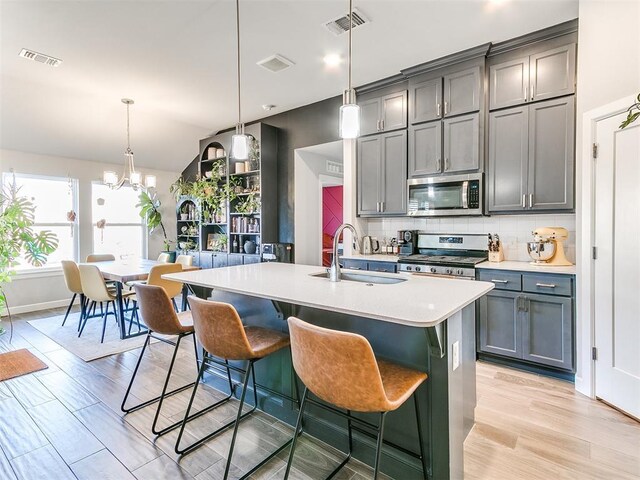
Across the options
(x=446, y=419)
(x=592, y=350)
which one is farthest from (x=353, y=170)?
(x=446, y=419)

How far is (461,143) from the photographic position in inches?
133

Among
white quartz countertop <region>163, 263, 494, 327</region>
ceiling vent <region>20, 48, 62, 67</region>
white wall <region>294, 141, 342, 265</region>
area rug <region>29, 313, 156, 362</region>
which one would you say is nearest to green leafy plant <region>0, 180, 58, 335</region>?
area rug <region>29, 313, 156, 362</region>

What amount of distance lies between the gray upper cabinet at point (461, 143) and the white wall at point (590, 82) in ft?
2.71

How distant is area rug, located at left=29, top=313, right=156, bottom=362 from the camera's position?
3488 mm

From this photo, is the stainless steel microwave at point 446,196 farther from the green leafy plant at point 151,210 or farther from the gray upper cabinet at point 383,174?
the green leafy plant at point 151,210

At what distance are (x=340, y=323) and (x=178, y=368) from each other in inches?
78.7

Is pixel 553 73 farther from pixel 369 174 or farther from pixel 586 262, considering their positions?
pixel 369 174

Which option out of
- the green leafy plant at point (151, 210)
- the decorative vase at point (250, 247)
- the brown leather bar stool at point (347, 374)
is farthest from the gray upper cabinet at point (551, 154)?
the green leafy plant at point (151, 210)

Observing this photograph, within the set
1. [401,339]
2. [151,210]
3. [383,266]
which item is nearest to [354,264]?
[383,266]

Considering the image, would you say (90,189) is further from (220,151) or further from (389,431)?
(389,431)

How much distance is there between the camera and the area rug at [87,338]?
3488 mm

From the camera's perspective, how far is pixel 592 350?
8.19 feet

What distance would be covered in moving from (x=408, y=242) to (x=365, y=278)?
5.78 ft

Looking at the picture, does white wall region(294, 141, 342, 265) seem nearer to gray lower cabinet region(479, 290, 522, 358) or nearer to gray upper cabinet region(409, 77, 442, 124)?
gray upper cabinet region(409, 77, 442, 124)
